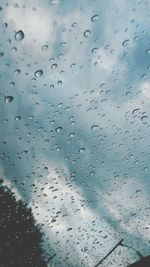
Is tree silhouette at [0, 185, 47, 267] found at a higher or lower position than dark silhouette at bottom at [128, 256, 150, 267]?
higher

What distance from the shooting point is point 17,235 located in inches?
839

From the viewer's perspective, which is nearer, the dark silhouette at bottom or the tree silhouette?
the dark silhouette at bottom

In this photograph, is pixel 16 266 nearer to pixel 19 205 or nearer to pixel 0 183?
pixel 19 205

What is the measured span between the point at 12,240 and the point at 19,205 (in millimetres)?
2844

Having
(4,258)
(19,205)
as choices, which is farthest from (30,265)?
(19,205)

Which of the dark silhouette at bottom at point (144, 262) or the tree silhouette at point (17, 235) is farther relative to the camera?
the tree silhouette at point (17, 235)

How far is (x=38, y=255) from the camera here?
889 inches

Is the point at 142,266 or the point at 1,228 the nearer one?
the point at 142,266

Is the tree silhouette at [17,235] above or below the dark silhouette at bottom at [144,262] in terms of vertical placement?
above

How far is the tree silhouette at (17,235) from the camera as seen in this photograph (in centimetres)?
2041

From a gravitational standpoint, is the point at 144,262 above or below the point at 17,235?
below

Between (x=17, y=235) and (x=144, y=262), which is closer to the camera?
(x=144, y=262)

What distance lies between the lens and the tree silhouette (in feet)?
66.9

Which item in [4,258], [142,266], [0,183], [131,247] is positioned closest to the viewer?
[142,266]
